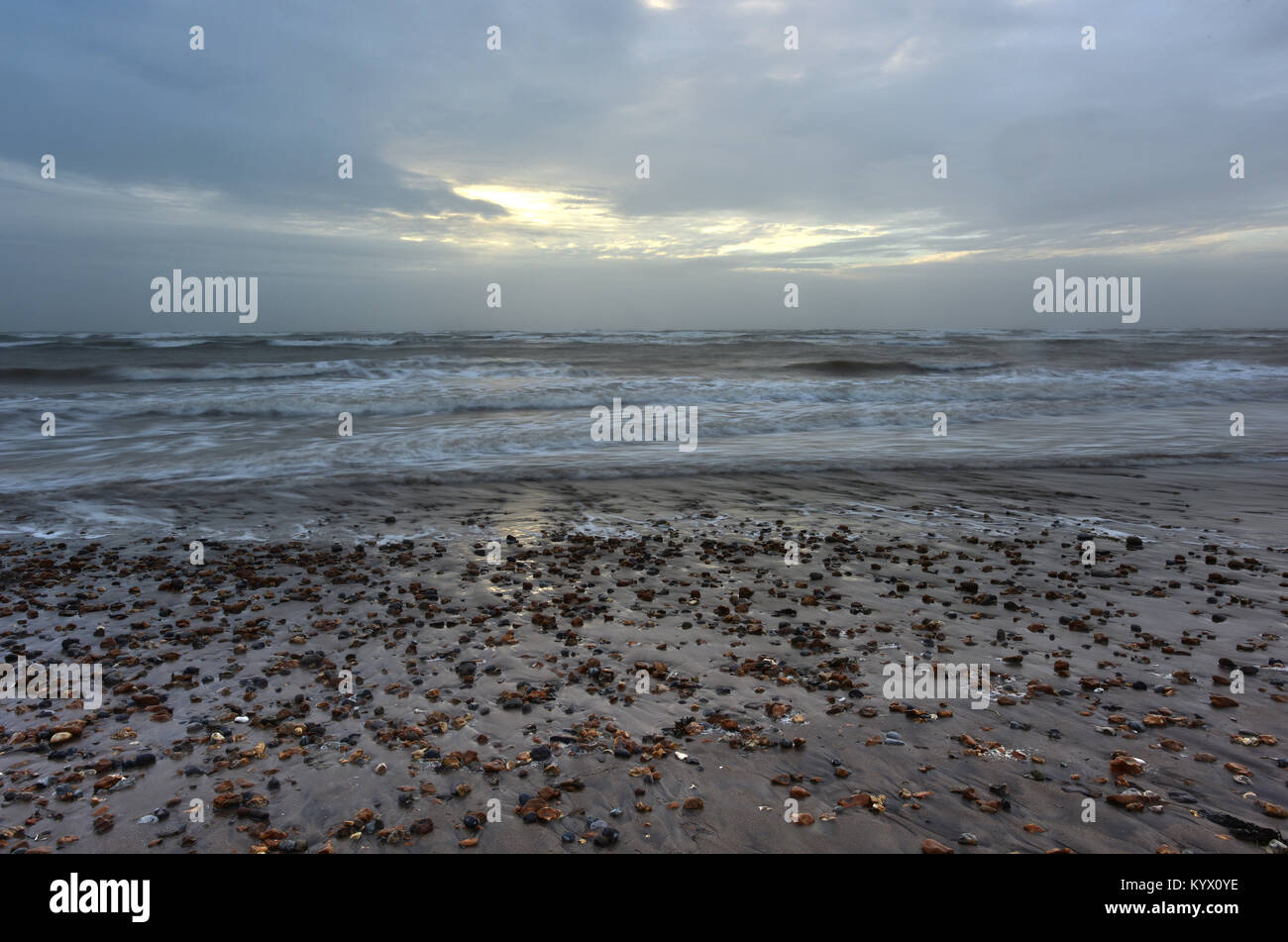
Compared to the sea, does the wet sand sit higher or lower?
lower

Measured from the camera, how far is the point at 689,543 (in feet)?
26.5

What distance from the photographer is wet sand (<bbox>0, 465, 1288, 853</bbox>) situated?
3.40 m

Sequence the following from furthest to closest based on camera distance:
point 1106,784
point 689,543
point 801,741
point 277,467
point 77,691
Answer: point 277,467 → point 689,543 → point 77,691 → point 801,741 → point 1106,784

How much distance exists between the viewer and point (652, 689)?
470cm

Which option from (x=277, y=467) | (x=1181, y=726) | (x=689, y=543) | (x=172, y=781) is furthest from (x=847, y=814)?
(x=277, y=467)

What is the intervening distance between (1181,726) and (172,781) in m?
5.58

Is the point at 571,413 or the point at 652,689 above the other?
the point at 571,413

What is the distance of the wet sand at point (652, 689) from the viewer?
340 centimetres

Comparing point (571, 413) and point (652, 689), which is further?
point (571, 413)

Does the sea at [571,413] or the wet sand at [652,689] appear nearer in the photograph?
the wet sand at [652,689]

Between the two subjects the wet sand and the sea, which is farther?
the sea

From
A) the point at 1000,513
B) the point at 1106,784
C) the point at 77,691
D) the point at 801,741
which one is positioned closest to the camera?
the point at 1106,784

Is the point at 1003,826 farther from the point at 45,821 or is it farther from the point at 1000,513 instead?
the point at 1000,513

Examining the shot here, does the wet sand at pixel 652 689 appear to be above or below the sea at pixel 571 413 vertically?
below
